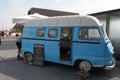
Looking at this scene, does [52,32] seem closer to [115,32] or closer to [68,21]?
[68,21]

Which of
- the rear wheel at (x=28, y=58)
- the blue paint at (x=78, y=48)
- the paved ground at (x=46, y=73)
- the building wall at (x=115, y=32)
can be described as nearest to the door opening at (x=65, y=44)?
the blue paint at (x=78, y=48)

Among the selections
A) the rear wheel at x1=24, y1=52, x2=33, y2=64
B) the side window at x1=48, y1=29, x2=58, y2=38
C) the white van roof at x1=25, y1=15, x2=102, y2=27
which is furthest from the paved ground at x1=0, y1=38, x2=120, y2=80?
the white van roof at x1=25, y1=15, x2=102, y2=27

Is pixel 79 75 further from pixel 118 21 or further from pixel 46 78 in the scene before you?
pixel 118 21

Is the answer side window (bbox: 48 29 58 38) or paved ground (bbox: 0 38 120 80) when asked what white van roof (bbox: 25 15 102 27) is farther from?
paved ground (bbox: 0 38 120 80)

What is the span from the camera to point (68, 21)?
29.9 feet

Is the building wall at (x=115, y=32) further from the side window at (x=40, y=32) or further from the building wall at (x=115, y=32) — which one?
the side window at (x=40, y=32)

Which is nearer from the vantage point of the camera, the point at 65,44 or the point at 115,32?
the point at 65,44

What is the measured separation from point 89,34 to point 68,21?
130 cm

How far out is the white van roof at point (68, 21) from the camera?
8.38 meters

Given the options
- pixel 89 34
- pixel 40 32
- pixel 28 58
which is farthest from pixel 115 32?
pixel 28 58

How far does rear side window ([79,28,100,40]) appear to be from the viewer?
27.1ft

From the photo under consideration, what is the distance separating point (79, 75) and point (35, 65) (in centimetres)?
316

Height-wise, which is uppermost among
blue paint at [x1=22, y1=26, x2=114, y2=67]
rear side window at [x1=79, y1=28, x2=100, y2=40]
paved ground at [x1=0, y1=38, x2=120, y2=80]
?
rear side window at [x1=79, y1=28, x2=100, y2=40]

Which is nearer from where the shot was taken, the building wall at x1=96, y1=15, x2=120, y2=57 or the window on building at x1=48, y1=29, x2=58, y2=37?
the window on building at x1=48, y1=29, x2=58, y2=37
